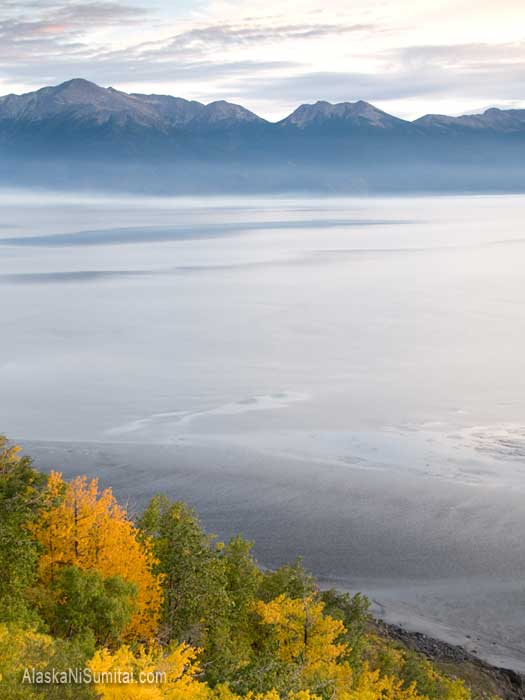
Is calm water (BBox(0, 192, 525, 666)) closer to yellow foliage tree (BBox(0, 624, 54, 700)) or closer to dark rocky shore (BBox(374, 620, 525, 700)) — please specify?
dark rocky shore (BBox(374, 620, 525, 700))

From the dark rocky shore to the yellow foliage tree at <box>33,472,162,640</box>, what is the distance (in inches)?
580

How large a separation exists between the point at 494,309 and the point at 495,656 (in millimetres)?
92802

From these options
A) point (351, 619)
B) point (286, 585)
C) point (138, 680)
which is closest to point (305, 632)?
point (286, 585)

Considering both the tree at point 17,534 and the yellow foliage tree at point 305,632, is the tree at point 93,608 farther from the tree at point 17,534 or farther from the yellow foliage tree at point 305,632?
the yellow foliage tree at point 305,632

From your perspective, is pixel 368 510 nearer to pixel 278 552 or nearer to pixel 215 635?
pixel 278 552

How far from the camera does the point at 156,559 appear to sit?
96.3ft

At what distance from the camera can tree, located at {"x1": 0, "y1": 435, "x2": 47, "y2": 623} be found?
24141 millimetres

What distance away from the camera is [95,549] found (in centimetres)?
2862

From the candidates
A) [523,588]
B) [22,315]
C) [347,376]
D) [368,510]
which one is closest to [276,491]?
[368,510]

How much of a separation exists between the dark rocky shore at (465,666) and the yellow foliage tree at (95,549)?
14.7 m

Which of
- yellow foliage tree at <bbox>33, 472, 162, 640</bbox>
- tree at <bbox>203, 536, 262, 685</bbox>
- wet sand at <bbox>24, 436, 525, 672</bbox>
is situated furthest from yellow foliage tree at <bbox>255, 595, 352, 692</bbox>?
wet sand at <bbox>24, 436, 525, 672</bbox>

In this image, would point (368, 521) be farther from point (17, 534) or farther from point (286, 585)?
point (17, 534)

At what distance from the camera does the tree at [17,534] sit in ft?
79.2

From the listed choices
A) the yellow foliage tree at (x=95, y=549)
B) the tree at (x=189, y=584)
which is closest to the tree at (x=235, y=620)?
the tree at (x=189, y=584)
